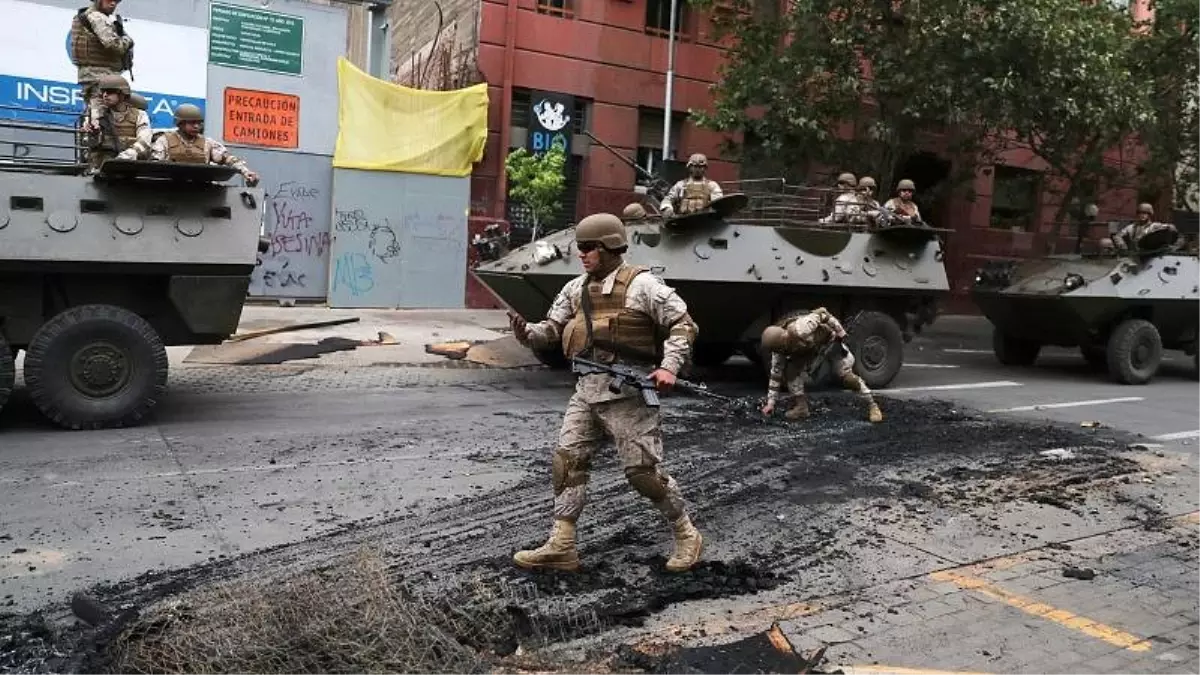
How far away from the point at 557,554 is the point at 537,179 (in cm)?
1125

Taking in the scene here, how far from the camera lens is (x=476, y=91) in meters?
15.9

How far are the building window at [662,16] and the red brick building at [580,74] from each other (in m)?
0.02

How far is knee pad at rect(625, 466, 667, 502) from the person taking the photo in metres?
4.47

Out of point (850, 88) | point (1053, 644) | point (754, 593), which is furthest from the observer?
point (850, 88)

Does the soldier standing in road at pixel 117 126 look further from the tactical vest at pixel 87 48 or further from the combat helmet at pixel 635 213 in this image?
the combat helmet at pixel 635 213

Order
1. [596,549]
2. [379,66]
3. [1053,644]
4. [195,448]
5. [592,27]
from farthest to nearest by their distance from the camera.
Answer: [379,66] → [592,27] → [195,448] → [596,549] → [1053,644]

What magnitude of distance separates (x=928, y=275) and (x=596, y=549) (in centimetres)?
734

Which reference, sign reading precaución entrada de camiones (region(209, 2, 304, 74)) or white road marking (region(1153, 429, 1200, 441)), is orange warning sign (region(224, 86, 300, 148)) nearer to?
sign reading precaución entrada de camiones (region(209, 2, 304, 74))

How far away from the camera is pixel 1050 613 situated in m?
4.27

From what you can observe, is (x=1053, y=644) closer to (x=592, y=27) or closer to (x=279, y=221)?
(x=279, y=221)

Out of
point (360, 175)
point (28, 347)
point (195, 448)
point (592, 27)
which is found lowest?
point (195, 448)

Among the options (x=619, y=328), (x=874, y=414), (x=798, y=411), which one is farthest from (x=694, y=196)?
(x=619, y=328)

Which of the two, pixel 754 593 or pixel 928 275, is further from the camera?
pixel 928 275

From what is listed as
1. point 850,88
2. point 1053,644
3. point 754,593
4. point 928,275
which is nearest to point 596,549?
point 754,593
